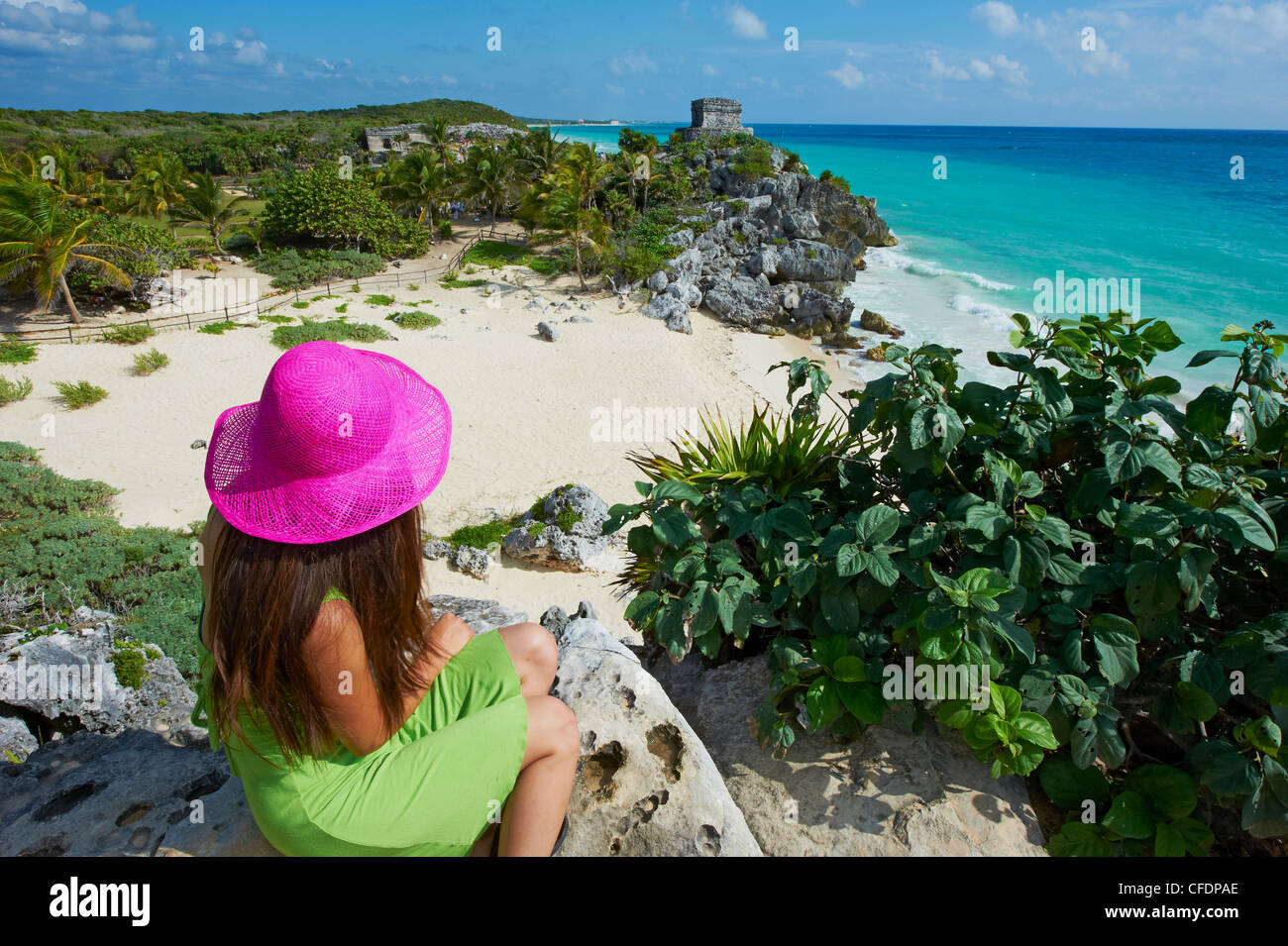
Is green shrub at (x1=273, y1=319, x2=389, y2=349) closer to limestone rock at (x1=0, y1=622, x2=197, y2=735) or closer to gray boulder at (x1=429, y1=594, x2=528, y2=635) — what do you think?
limestone rock at (x1=0, y1=622, x2=197, y2=735)

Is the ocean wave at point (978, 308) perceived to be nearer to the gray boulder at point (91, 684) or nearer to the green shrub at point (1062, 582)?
the green shrub at point (1062, 582)

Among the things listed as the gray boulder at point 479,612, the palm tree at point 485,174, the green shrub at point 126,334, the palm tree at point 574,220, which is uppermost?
the palm tree at point 485,174

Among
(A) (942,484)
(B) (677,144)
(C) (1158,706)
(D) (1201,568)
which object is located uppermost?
(B) (677,144)

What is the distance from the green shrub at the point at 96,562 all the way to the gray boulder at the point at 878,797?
432cm

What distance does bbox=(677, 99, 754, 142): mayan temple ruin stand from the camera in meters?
47.9

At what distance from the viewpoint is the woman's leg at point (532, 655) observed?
2281 millimetres

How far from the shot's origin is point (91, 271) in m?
17.7

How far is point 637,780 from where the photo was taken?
244 cm

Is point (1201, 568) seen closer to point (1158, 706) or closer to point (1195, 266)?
point (1158, 706)

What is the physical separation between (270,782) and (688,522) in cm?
168

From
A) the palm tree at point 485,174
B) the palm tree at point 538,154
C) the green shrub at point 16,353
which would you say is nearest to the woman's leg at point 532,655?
the green shrub at point 16,353

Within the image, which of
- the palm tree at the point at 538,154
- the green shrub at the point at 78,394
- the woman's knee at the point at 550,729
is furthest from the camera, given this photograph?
the palm tree at the point at 538,154

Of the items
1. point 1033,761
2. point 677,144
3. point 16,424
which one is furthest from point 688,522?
point 677,144

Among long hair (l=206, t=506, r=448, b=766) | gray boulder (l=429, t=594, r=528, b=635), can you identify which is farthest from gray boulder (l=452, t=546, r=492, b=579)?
long hair (l=206, t=506, r=448, b=766)
